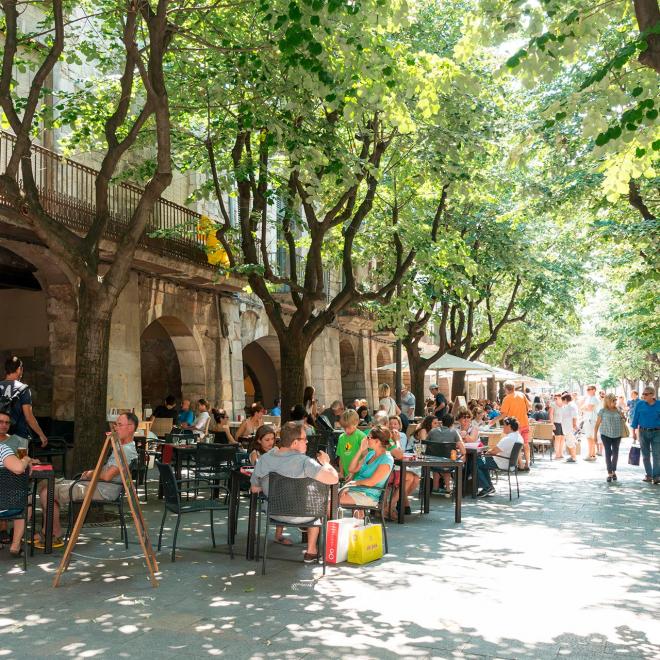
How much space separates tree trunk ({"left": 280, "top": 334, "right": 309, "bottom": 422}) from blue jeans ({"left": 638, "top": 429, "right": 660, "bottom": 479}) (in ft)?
20.1

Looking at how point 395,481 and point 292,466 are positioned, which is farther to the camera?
point 395,481

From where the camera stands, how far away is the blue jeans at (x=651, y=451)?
14.7 metres

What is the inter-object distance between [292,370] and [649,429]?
6342mm

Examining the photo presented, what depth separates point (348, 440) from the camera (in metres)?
10.1

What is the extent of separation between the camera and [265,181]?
1433 cm

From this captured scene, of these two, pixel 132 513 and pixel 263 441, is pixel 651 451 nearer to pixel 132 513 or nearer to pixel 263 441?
pixel 263 441

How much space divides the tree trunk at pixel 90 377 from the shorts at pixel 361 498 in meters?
3.05

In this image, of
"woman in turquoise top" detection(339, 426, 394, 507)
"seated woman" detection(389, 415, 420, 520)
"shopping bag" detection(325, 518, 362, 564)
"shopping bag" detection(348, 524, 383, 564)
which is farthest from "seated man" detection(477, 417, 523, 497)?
"shopping bag" detection(325, 518, 362, 564)

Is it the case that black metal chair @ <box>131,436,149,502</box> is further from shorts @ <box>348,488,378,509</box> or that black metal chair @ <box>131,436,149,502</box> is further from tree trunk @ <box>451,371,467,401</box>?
tree trunk @ <box>451,371,467,401</box>

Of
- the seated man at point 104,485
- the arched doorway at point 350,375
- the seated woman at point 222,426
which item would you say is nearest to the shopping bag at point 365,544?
the seated man at point 104,485

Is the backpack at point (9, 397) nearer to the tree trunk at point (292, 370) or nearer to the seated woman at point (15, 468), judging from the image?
the seated woman at point (15, 468)

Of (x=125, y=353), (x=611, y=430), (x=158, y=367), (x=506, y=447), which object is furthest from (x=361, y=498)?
(x=158, y=367)

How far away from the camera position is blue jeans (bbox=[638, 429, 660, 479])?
48.1 feet

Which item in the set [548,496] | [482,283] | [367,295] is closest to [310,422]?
[367,295]
